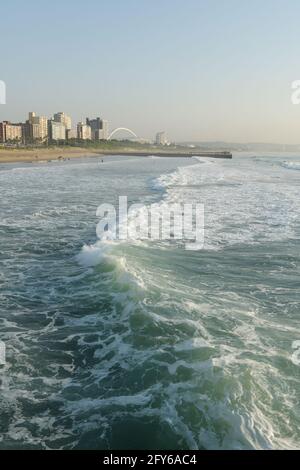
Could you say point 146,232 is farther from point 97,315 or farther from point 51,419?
point 51,419

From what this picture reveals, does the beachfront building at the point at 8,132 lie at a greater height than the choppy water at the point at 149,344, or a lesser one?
greater

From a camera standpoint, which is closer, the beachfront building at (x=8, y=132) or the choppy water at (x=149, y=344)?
the choppy water at (x=149, y=344)

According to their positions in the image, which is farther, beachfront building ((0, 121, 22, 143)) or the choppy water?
beachfront building ((0, 121, 22, 143))

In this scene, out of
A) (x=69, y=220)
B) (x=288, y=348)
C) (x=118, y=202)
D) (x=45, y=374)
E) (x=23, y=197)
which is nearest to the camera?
(x=45, y=374)

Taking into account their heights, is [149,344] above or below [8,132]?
below

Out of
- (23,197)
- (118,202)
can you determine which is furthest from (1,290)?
(23,197)

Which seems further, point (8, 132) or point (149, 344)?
point (8, 132)

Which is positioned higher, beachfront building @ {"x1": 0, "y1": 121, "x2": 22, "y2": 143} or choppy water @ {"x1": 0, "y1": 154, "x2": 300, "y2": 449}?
beachfront building @ {"x1": 0, "y1": 121, "x2": 22, "y2": 143}
